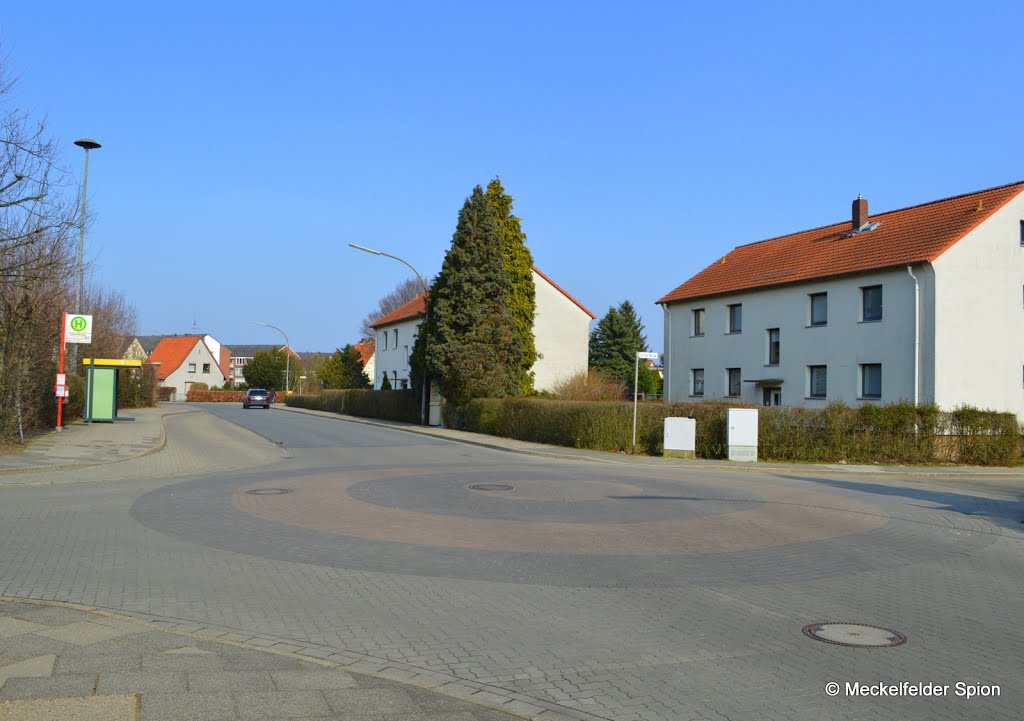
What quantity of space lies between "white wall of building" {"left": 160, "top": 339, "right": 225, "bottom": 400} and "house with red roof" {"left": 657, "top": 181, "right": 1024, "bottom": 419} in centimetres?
8747

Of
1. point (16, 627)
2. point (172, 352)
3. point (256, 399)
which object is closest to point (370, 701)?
point (16, 627)

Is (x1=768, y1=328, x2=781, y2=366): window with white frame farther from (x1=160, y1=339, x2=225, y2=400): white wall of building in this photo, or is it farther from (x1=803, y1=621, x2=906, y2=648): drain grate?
(x1=160, y1=339, x2=225, y2=400): white wall of building

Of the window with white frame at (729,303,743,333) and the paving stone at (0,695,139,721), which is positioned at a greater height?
the window with white frame at (729,303,743,333)

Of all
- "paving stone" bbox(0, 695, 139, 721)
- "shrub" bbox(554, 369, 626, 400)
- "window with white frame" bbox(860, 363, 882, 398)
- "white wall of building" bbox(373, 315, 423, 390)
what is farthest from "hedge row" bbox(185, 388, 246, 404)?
"paving stone" bbox(0, 695, 139, 721)

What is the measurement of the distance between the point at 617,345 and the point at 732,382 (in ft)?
110

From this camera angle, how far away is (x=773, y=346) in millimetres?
37531

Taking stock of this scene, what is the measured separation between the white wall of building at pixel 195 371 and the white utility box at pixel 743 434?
97040 millimetres

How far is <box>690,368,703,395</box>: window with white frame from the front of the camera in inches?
1654

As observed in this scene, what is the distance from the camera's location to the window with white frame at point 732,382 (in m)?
39.4

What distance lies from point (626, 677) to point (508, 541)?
4.68 m

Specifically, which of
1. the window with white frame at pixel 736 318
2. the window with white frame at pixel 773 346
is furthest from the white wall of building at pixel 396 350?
the window with white frame at pixel 773 346

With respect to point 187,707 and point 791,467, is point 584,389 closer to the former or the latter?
point 791,467

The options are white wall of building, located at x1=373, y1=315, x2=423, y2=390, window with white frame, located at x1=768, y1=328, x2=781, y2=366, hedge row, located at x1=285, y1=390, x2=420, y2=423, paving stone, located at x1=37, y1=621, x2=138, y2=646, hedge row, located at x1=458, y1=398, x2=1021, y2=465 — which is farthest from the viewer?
white wall of building, located at x1=373, y1=315, x2=423, y2=390

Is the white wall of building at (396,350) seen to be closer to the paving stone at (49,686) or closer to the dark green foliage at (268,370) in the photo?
the dark green foliage at (268,370)
